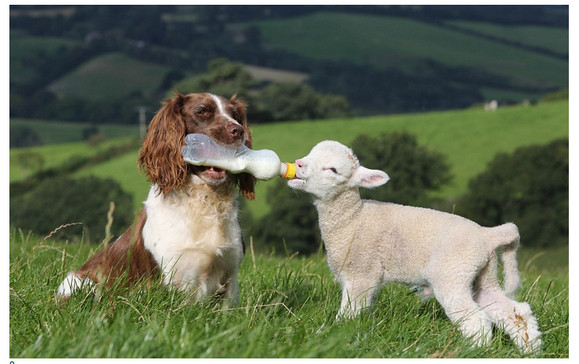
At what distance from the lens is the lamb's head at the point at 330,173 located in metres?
5.00

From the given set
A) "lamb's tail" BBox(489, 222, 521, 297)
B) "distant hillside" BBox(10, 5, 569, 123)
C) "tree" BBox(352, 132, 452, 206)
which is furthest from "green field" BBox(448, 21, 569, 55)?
"lamb's tail" BBox(489, 222, 521, 297)

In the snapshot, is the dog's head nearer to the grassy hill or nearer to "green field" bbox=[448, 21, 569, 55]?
the grassy hill

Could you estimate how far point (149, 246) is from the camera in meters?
5.27

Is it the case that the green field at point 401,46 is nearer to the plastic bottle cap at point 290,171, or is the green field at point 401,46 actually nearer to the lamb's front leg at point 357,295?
the plastic bottle cap at point 290,171

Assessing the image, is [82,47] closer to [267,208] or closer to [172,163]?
[267,208]

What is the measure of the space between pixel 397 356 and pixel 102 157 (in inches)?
3138

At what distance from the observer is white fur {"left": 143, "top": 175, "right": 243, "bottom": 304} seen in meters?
5.24

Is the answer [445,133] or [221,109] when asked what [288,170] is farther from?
[445,133]

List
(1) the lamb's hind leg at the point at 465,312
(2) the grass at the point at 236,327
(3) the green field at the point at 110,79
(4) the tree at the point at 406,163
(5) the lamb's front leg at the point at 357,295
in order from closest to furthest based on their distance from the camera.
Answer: (2) the grass at the point at 236,327 → (1) the lamb's hind leg at the point at 465,312 → (5) the lamb's front leg at the point at 357,295 → (4) the tree at the point at 406,163 → (3) the green field at the point at 110,79

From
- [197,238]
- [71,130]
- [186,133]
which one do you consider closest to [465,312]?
[197,238]

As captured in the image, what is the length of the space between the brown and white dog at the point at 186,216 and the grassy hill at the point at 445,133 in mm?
59684

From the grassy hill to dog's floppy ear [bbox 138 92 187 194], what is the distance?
2346 inches

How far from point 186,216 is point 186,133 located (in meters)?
0.69

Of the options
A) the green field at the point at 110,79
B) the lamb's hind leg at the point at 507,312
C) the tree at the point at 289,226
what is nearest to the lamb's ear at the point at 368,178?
the lamb's hind leg at the point at 507,312
